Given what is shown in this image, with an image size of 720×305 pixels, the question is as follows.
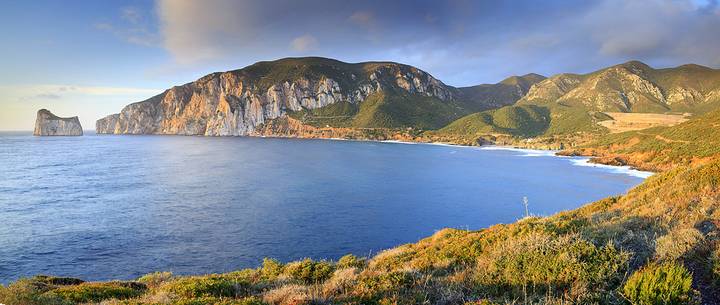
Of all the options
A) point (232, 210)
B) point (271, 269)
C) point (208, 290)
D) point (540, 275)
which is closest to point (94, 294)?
point (208, 290)

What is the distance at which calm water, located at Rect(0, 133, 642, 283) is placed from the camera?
29.7 m

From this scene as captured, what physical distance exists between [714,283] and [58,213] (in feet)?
175

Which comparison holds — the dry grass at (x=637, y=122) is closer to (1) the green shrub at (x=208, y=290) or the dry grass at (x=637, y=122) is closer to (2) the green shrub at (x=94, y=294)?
(1) the green shrub at (x=208, y=290)

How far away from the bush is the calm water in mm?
24065

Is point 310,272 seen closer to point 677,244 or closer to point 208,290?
point 208,290

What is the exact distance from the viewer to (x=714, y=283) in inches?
307

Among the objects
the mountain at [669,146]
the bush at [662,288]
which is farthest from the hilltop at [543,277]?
the mountain at [669,146]

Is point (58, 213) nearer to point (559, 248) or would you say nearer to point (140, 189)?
point (140, 189)

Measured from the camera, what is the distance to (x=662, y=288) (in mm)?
6840

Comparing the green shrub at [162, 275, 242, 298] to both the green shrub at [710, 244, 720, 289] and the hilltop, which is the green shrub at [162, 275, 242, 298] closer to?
the hilltop

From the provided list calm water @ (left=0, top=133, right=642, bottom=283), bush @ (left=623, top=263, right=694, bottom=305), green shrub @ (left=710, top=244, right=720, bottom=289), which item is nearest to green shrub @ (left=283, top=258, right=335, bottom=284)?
bush @ (left=623, top=263, right=694, bottom=305)

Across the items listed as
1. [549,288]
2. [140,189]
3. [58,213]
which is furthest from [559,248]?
[140,189]

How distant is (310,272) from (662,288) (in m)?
9.87

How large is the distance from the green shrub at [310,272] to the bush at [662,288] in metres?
8.57
